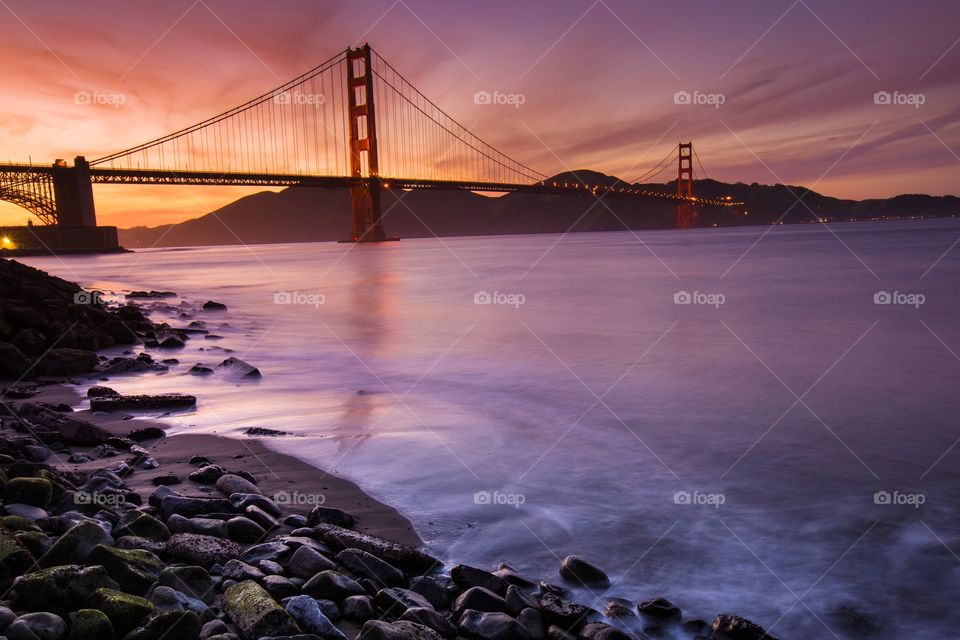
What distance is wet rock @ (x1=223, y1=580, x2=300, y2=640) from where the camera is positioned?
7.63 feet

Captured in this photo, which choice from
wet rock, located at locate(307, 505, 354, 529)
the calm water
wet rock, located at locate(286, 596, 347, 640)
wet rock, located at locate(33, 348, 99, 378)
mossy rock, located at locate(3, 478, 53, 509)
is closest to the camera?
wet rock, located at locate(286, 596, 347, 640)

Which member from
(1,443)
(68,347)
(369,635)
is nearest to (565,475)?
(369,635)

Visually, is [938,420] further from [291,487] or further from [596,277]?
[596,277]

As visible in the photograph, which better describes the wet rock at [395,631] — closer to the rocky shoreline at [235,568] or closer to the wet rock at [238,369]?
the rocky shoreline at [235,568]

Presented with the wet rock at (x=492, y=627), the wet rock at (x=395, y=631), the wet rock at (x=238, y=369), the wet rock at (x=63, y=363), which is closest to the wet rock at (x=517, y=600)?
the wet rock at (x=492, y=627)

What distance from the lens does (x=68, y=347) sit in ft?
28.5

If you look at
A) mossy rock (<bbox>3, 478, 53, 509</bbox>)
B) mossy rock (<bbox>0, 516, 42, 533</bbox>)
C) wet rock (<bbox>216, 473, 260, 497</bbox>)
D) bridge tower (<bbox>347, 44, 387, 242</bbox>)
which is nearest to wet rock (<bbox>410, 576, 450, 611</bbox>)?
wet rock (<bbox>216, 473, 260, 497</bbox>)

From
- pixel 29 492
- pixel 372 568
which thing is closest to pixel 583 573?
pixel 372 568

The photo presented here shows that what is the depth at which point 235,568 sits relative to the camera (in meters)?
2.79

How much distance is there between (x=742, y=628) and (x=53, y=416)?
5155mm

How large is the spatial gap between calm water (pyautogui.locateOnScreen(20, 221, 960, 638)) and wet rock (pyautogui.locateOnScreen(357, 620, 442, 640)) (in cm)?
97

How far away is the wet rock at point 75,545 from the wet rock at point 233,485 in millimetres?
1182

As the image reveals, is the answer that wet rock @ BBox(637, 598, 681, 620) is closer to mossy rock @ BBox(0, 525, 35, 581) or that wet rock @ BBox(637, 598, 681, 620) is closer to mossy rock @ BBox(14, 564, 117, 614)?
mossy rock @ BBox(14, 564, 117, 614)

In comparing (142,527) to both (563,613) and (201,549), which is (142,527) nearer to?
(201,549)
